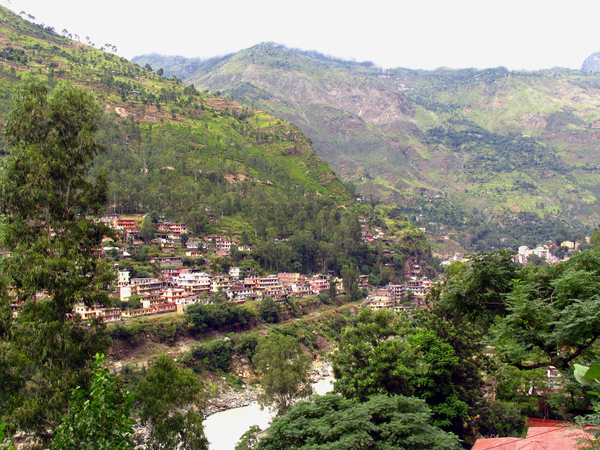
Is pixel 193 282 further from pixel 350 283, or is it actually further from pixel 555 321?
pixel 555 321

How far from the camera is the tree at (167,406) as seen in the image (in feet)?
50.3

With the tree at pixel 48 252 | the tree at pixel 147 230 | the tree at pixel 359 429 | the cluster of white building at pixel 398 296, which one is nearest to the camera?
the tree at pixel 48 252

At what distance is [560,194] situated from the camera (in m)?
175

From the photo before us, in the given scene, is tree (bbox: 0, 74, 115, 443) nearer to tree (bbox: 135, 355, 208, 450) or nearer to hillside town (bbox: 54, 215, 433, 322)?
tree (bbox: 135, 355, 208, 450)

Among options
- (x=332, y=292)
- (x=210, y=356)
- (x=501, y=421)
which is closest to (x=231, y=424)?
(x=210, y=356)

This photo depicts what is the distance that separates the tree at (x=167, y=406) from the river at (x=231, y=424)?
13.7 meters

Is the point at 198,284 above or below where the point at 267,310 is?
above

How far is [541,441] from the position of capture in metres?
15.0

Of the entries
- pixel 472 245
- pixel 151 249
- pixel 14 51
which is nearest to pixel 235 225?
pixel 151 249

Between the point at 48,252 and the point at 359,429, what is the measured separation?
10973 millimetres

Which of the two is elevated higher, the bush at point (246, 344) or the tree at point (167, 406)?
the tree at point (167, 406)

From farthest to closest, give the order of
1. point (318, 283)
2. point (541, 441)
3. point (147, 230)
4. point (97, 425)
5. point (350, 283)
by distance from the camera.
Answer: point (350, 283) < point (318, 283) < point (147, 230) < point (541, 441) < point (97, 425)

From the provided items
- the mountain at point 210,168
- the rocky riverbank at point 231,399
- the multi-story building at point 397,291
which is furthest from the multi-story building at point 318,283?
the rocky riverbank at point 231,399

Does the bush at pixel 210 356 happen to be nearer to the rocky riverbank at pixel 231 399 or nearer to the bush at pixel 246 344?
the bush at pixel 246 344
